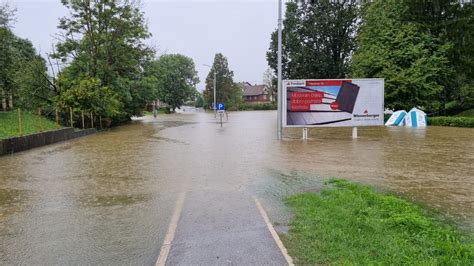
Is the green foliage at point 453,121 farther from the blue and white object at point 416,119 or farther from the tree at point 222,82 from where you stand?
the tree at point 222,82

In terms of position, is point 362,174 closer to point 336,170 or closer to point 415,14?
point 336,170

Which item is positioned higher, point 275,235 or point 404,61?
point 404,61

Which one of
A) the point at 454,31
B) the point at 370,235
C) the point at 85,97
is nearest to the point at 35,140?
the point at 85,97

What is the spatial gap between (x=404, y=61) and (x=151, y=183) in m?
24.8

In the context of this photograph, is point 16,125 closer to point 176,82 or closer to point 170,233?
point 170,233

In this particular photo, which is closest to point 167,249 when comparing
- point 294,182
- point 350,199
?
point 350,199

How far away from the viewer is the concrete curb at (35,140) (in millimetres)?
12414

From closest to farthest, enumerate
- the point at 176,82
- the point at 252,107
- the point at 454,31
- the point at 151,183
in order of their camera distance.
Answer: the point at 151,183
the point at 454,31
the point at 176,82
the point at 252,107

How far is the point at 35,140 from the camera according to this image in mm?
14602

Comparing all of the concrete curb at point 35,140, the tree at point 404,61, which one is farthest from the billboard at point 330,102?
the concrete curb at point 35,140

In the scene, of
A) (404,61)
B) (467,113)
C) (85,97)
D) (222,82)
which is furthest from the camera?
(222,82)

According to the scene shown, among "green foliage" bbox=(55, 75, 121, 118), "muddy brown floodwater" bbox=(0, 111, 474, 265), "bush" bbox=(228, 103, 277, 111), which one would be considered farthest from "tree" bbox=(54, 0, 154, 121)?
"bush" bbox=(228, 103, 277, 111)

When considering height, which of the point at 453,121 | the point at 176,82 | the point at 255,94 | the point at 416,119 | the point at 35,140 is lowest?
the point at 35,140

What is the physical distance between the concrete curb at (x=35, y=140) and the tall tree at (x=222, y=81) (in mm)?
60222
